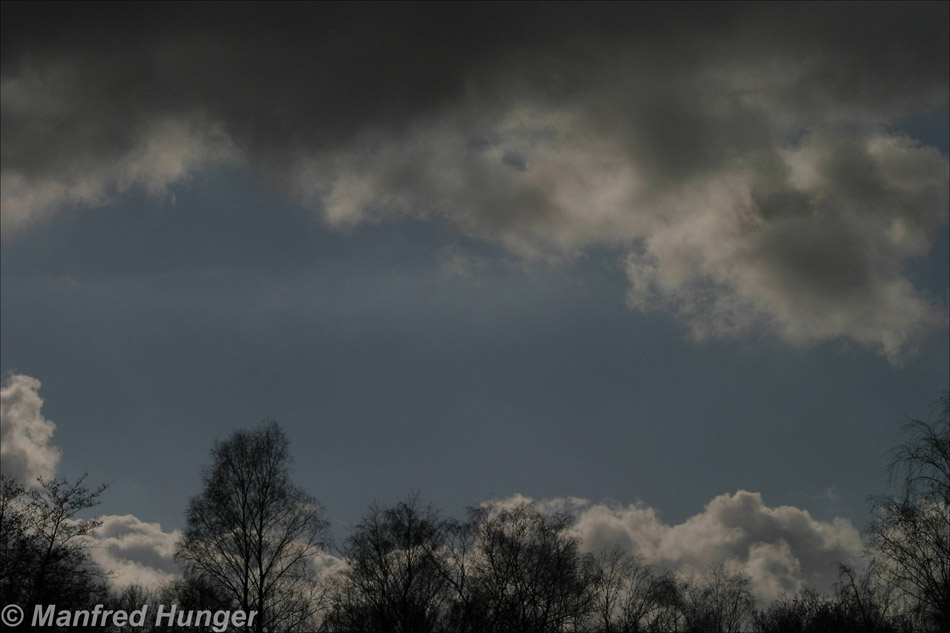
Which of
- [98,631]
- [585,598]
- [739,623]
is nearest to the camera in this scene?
[98,631]

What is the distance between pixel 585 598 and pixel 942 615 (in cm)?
3824

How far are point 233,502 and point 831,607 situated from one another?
74.8 m

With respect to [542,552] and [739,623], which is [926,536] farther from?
[739,623]

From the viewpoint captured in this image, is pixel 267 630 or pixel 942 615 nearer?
pixel 942 615

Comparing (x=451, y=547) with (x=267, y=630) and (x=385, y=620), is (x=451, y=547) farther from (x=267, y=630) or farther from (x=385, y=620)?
(x=267, y=630)

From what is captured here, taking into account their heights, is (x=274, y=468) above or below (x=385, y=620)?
above

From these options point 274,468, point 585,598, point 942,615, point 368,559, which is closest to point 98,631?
point 274,468

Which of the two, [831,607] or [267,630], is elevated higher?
[831,607]

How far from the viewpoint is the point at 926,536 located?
27.1 meters

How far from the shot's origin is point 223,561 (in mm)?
44594

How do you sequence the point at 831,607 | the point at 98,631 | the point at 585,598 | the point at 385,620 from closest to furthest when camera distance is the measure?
the point at 98,631, the point at 385,620, the point at 585,598, the point at 831,607

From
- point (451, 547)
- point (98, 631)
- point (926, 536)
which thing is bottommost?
point (98, 631)

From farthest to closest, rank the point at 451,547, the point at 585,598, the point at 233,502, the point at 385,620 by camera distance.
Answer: the point at 585,598 < the point at 451,547 < the point at 385,620 < the point at 233,502

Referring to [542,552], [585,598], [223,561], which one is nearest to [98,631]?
[223,561]
